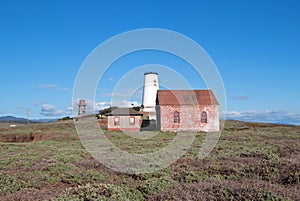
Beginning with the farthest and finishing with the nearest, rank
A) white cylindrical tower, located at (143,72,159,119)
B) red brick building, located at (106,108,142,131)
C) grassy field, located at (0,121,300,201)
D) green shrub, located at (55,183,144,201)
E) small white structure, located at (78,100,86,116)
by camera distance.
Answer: small white structure, located at (78,100,86,116)
white cylindrical tower, located at (143,72,159,119)
red brick building, located at (106,108,142,131)
grassy field, located at (0,121,300,201)
green shrub, located at (55,183,144,201)

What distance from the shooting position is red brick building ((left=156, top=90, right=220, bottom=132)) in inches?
1407

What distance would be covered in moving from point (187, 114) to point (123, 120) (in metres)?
9.92

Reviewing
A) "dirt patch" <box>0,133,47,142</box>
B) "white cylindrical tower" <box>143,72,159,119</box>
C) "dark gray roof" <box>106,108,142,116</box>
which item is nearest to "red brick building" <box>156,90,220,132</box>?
"dark gray roof" <box>106,108,142,116</box>

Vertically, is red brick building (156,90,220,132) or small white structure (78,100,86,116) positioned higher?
small white structure (78,100,86,116)

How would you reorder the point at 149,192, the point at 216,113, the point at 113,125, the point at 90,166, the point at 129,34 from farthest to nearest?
the point at 113,125 → the point at 216,113 → the point at 129,34 → the point at 90,166 → the point at 149,192

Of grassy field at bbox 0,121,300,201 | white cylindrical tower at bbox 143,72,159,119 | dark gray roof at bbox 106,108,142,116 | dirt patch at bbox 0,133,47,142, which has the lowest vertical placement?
dirt patch at bbox 0,133,47,142

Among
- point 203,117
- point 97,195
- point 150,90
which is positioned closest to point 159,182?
point 97,195

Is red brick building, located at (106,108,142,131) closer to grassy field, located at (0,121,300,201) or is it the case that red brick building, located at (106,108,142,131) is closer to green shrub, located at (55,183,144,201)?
grassy field, located at (0,121,300,201)

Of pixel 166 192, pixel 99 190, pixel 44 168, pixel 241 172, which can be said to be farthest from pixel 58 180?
pixel 241 172

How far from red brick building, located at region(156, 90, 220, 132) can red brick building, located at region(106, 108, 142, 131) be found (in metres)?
5.29

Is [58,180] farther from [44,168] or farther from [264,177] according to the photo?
[264,177]

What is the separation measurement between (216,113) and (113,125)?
14.3 metres

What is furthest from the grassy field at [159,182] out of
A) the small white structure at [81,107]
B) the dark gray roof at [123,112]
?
the small white structure at [81,107]

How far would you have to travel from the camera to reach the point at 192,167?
879cm
